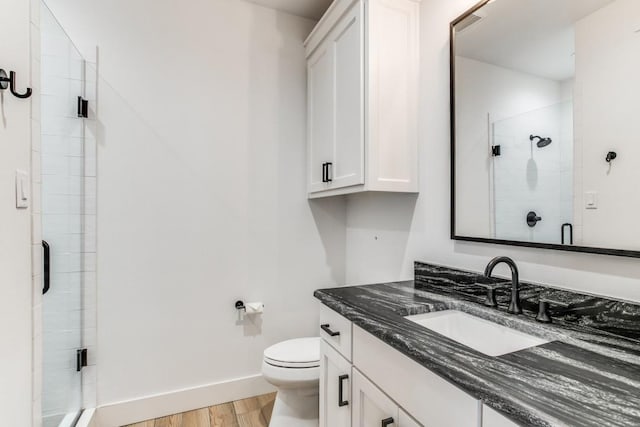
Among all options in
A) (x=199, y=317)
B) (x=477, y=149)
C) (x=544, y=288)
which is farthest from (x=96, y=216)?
(x=544, y=288)

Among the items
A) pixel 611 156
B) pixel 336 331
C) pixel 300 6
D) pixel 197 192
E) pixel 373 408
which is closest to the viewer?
pixel 611 156

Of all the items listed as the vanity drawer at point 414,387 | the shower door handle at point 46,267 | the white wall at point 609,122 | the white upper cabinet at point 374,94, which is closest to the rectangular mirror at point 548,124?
the white wall at point 609,122

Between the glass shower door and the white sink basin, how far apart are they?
64.3 inches

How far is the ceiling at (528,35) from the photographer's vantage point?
1.03 metres

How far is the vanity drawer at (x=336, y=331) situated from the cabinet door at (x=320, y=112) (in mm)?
836

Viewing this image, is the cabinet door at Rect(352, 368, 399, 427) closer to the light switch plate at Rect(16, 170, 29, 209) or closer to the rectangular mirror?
the rectangular mirror

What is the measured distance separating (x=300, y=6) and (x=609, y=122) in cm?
197

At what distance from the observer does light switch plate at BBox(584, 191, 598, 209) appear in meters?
0.95

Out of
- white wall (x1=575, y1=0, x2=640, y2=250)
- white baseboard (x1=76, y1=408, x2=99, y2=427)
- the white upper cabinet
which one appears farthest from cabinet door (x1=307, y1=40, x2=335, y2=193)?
white baseboard (x1=76, y1=408, x2=99, y2=427)

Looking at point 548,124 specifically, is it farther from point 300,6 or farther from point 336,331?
point 300,6

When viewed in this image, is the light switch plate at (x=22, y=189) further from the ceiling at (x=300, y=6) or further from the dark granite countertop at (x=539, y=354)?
the ceiling at (x=300, y=6)

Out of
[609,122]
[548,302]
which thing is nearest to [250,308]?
[548,302]

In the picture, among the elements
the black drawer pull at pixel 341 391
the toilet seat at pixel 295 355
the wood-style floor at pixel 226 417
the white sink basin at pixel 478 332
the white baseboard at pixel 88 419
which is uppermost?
the white sink basin at pixel 478 332

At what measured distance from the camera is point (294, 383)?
1.60 metres
